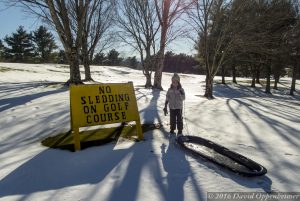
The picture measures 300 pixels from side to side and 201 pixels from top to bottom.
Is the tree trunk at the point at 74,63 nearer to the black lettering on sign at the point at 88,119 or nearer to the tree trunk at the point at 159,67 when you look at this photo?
the tree trunk at the point at 159,67

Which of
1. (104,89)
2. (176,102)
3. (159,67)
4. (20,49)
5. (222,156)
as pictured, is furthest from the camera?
(20,49)

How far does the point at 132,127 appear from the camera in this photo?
8.15 metres

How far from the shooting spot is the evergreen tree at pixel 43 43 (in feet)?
194

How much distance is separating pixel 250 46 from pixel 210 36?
237 cm

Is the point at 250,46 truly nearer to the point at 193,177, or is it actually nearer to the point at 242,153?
the point at 242,153

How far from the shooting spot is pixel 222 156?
6152mm

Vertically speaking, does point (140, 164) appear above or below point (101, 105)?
below

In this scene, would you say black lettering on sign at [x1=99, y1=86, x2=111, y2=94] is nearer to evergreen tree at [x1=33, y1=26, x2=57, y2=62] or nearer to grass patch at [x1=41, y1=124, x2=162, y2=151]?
grass patch at [x1=41, y1=124, x2=162, y2=151]

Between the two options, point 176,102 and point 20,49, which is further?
point 20,49

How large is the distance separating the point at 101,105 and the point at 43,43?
5637cm

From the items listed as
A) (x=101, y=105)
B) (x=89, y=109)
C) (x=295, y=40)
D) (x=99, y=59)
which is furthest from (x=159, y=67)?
(x=99, y=59)

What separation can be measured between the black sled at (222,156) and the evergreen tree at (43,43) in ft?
187

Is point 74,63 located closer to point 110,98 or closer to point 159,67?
point 159,67

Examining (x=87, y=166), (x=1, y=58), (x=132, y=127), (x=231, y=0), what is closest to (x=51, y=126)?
(x=132, y=127)
